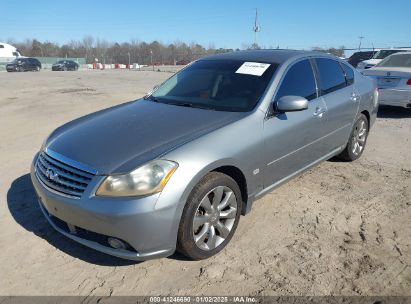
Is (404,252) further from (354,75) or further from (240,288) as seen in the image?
(354,75)

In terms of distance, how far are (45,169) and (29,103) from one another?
10208 mm

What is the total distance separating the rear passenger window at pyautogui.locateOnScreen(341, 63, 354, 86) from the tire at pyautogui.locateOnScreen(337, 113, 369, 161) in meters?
0.52

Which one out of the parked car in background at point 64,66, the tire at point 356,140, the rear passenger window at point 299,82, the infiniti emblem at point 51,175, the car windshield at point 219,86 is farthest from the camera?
the parked car in background at point 64,66

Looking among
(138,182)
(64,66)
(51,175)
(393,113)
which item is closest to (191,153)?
(138,182)

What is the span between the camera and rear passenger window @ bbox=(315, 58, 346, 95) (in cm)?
452

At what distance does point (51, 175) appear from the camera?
3.04 metres

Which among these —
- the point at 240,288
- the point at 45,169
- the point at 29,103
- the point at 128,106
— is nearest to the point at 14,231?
the point at 45,169

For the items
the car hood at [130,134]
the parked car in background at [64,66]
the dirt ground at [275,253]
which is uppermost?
the car hood at [130,134]

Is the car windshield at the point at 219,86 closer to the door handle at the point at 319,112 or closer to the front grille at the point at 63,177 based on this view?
the door handle at the point at 319,112

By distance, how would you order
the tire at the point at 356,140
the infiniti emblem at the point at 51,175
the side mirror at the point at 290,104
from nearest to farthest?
the infiniti emblem at the point at 51,175
the side mirror at the point at 290,104
the tire at the point at 356,140

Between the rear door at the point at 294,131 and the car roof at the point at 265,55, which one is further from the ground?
the car roof at the point at 265,55

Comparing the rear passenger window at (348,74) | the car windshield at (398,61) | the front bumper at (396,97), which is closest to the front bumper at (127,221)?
the rear passenger window at (348,74)

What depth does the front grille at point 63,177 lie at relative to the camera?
2.81m

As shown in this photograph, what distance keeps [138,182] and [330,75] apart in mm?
3126
